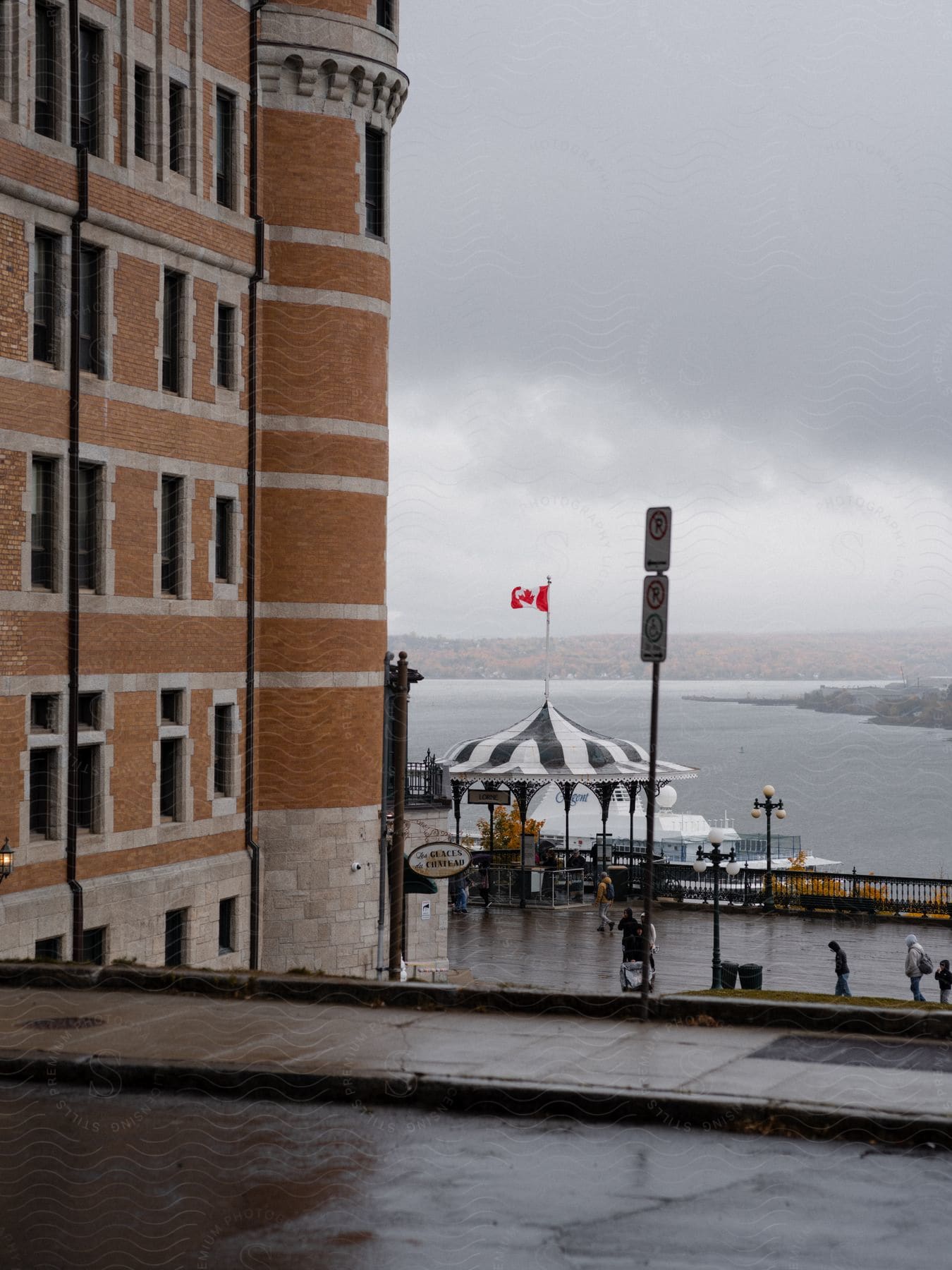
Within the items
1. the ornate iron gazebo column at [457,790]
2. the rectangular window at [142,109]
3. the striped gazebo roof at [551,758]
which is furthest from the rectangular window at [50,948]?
the ornate iron gazebo column at [457,790]

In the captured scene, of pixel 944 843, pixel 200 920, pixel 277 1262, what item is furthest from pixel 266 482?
pixel 944 843

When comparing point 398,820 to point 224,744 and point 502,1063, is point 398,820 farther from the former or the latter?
point 502,1063

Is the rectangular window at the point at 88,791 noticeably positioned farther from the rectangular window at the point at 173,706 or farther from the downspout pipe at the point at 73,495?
the rectangular window at the point at 173,706

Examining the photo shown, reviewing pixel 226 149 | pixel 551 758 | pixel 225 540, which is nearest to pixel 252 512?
pixel 225 540

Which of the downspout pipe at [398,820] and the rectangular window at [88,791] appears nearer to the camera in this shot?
the downspout pipe at [398,820]

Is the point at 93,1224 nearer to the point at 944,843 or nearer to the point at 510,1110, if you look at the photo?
the point at 510,1110

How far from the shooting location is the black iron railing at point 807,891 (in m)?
41.2

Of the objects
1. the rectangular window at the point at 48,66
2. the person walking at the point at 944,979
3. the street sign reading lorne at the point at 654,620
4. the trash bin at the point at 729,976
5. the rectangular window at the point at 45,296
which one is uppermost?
the rectangular window at the point at 48,66

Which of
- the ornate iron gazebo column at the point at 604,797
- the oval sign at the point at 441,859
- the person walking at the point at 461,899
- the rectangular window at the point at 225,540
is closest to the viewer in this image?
the oval sign at the point at 441,859

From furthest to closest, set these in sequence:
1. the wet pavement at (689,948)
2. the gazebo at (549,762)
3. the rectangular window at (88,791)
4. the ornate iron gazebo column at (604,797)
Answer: the ornate iron gazebo column at (604,797), the gazebo at (549,762), the wet pavement at (689,948), the rectangular window at (88,791)

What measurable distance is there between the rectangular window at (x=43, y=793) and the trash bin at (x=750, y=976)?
539 inches

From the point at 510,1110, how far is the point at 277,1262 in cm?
325

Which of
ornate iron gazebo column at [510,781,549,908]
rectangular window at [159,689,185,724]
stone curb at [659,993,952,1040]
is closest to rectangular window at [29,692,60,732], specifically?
rectangular window at [159,689,185,724]

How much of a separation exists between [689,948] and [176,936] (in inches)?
520
